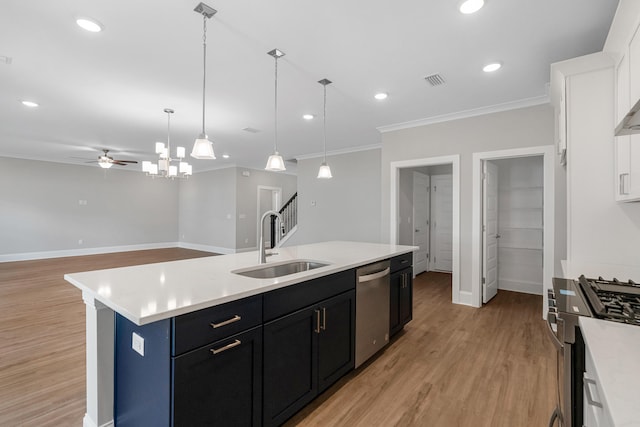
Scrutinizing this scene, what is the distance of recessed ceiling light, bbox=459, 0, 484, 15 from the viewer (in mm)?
1977

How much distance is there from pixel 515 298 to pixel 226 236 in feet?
24.2

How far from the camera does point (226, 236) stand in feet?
29.5

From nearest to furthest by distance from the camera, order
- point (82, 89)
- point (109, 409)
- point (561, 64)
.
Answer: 1. point (109, 409)
2. point (561, 64)
3. point (82, 89)

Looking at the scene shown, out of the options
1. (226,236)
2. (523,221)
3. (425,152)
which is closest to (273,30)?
(425,152)

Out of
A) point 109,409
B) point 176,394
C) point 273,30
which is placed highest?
point 273,30

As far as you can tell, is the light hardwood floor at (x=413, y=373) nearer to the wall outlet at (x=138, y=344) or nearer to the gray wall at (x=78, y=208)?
the wall outlet at (x=138, y=344)

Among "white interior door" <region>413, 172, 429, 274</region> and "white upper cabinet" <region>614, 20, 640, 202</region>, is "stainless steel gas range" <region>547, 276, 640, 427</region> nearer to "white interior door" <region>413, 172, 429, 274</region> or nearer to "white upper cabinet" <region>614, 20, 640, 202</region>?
"white upper cabinet" <region>614, 20, 640, 202</region>

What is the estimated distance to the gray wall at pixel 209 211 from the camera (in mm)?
8898

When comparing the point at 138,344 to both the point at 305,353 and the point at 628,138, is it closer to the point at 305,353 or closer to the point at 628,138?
the point at 305,353

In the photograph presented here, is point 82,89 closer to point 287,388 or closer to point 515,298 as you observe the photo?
point 287,388

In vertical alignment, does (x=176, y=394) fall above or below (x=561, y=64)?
below

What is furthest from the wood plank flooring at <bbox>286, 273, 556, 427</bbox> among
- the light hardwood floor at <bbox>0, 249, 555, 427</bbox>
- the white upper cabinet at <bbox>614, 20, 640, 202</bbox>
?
the white upper cabinet at <bbox>614, 20, 640, 202</bbox>

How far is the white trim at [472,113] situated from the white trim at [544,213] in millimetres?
543

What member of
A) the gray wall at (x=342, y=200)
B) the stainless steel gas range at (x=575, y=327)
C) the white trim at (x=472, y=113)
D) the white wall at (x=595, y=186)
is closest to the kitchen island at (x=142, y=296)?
the stainless steel gas range at (x=575, y=327)
